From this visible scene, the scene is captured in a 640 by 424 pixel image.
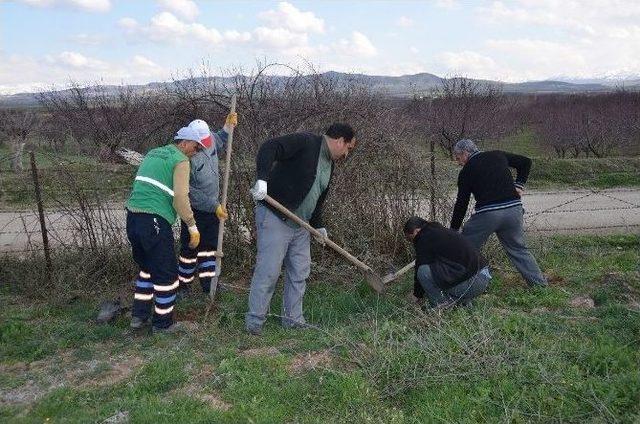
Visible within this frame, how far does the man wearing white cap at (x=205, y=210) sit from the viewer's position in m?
5.11

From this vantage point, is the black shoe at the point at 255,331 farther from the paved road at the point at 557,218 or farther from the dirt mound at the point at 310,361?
the paved road at the point at 557,218

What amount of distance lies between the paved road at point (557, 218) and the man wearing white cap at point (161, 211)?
179 centimetres

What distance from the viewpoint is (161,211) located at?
452 cm

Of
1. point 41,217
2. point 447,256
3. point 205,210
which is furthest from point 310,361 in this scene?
point 41,217

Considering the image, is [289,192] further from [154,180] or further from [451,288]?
[451,288]

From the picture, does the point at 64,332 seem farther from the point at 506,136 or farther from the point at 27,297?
the point at 506,136

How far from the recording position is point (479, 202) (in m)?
5.18

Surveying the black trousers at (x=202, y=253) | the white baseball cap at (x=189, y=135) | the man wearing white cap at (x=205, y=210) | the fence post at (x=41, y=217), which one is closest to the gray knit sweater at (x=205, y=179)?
the man wearing white cap at (x=205, y=210)

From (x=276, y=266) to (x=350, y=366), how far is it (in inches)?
43.3

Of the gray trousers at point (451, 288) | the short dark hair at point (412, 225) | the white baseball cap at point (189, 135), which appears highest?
the white baseball cap at point (189, 135)

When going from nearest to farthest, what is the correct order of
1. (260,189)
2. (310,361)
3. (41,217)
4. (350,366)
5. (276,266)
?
(350,366)
(310,361)
(260,189)
(276,266)
(41,217)

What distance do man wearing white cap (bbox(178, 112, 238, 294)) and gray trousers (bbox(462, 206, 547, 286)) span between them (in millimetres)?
2274

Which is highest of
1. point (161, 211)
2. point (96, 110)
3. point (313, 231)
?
point (96, 110)

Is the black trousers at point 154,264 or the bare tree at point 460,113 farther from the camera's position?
the bare tree at point 460,113
